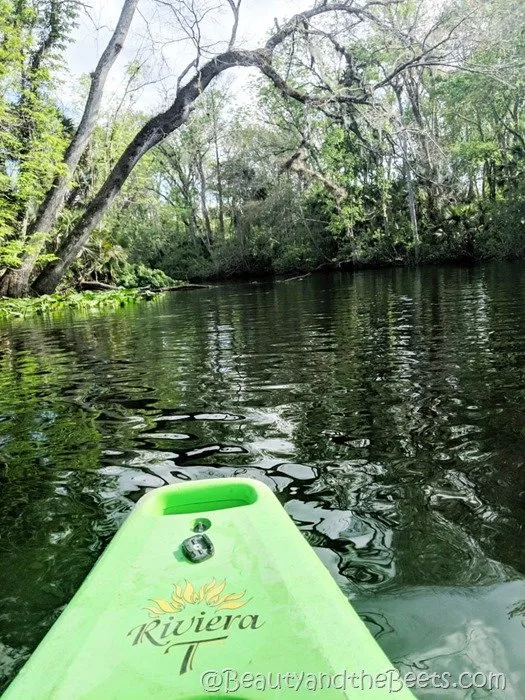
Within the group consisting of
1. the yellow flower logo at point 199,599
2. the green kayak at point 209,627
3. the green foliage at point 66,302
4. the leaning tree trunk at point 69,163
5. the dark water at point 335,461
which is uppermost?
the leaning tree trunk at point 69,163

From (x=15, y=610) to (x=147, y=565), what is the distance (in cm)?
56

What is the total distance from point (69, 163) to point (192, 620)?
15472 millimetres

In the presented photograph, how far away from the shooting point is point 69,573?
2049mm

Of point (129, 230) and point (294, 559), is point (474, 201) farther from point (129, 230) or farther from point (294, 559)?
point (294, 559)

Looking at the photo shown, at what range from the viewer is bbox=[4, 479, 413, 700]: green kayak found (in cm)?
115

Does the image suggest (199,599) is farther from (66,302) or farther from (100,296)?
(100,296)

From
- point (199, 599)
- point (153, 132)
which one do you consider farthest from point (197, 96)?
point (199, 599)

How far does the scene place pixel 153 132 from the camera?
13.2 m

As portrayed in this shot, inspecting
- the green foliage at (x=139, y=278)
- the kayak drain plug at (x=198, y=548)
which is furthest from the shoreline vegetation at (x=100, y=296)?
the kayak drain plug at (x=198, y=548)

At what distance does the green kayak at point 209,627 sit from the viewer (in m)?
1.15

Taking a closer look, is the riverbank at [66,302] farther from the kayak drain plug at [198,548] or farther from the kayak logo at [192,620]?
the kayak logo at [192,620]

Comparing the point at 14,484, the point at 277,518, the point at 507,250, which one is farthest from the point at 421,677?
the point at 507,250

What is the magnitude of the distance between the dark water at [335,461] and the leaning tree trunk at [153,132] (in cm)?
770

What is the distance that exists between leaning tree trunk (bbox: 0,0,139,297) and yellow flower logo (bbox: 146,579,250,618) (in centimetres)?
1443
